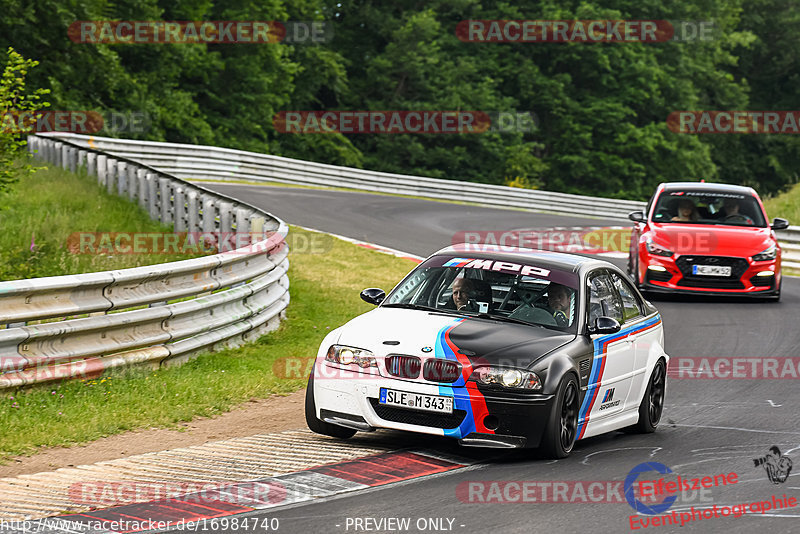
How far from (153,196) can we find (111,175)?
258 cm

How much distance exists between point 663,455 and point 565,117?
50.9 m

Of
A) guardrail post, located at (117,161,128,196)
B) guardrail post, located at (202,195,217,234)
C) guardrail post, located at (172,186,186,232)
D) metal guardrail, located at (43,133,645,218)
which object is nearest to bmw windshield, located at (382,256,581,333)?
guardrail post, located at (202,195,217,234)

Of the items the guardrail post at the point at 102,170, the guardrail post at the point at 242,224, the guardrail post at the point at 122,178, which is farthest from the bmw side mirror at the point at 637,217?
the guardrail post at the point at 102,170

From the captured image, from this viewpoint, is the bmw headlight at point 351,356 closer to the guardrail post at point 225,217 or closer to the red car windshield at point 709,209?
the guardrail post at point 225,217

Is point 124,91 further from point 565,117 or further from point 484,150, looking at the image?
point 565,117

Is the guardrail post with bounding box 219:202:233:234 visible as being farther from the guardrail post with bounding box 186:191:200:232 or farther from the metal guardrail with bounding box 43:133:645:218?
the metal guardrail with bounding box 43:133:645:218

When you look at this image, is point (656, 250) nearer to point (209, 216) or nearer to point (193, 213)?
point (209, 216)

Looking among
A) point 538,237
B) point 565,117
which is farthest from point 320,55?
point 538,237

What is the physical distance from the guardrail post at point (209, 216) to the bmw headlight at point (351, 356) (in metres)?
9.22

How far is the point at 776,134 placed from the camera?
70000 mm

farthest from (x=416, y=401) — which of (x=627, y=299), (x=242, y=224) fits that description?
(x=242, y=224)

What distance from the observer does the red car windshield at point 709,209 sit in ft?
57.4

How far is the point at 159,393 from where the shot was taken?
31.0 ft

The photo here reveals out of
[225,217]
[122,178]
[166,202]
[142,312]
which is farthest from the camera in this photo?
[122,178]
